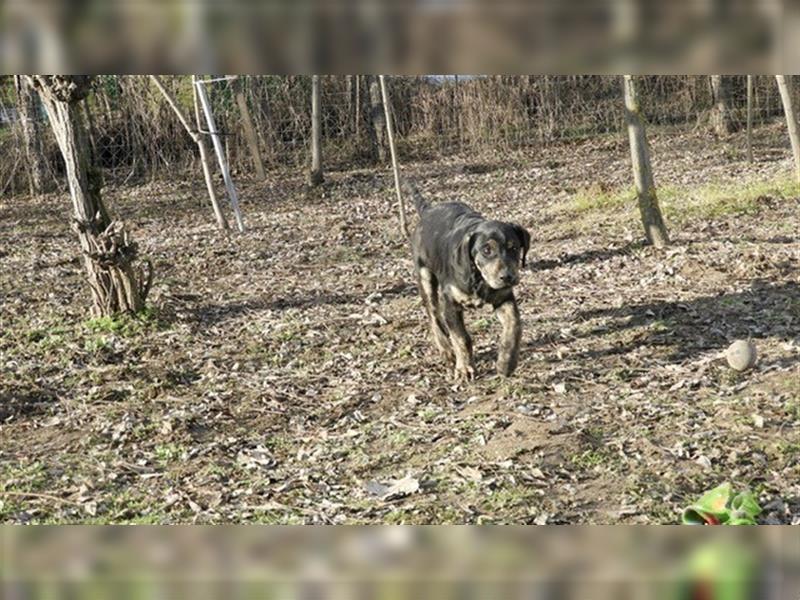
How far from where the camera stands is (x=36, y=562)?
609mm

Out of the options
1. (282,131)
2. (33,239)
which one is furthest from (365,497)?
(282,131)

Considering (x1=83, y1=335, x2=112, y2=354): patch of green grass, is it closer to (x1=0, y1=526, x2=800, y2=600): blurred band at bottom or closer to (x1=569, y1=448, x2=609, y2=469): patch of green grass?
(x1=569, y1=448, x2=609, y2=469): patch of green grass

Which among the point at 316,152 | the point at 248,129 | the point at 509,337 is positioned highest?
the point at 248,129

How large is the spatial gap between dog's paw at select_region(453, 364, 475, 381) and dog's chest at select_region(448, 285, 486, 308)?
18.2 inches

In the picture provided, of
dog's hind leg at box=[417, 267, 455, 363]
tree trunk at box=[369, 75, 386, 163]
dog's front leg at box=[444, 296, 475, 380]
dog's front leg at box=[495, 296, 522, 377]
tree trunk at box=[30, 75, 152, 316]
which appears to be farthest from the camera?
tree trunk at box=[369, 75, 386, 163]

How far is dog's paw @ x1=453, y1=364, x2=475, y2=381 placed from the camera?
7188 mm

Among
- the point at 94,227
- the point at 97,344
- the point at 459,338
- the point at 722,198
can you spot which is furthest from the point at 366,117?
the point at 459,338

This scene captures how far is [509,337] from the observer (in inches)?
273

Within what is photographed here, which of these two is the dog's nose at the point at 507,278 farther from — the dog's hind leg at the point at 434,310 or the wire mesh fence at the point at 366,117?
the wire mesh fence at the point at 366,117

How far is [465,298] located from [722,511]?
13.0ft

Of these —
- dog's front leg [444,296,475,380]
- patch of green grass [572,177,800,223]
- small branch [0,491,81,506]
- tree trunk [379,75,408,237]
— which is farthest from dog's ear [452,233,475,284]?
patch of green grass [572,177,800,223]
